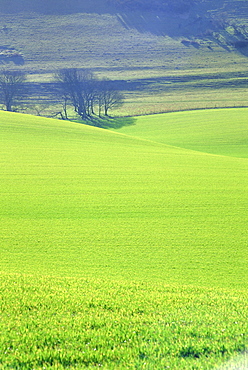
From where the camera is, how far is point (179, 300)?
672 centimetres

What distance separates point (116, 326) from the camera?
5.45m

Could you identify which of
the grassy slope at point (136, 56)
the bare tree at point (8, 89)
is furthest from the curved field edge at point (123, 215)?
the grassy slope at point (136, 56)

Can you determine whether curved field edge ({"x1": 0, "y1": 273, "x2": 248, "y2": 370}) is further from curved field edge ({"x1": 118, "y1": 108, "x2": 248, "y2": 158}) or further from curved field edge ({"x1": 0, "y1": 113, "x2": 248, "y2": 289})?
curved field edge ({"x1": 118, "y1": 108, "x2": 248, "y2": 158})

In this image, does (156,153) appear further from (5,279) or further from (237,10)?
(237,10)

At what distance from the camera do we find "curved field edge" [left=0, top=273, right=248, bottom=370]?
179 inches

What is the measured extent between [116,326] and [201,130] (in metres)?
43.8

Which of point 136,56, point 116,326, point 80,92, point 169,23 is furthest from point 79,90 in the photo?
point 169,23

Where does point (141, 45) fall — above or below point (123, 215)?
above

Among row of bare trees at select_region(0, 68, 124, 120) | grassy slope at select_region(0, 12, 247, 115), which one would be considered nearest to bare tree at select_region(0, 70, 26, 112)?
row of bare trees at select_region(0, 68, 124, 120)

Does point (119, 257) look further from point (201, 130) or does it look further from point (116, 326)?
point (201, 130)

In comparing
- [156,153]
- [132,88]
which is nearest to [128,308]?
[156,153]

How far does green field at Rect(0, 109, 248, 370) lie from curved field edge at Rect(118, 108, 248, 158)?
13.1 meters

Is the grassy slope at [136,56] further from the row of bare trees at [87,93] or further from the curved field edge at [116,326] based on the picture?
the curved field edge at [116,326]

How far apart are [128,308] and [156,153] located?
22.2 metres
